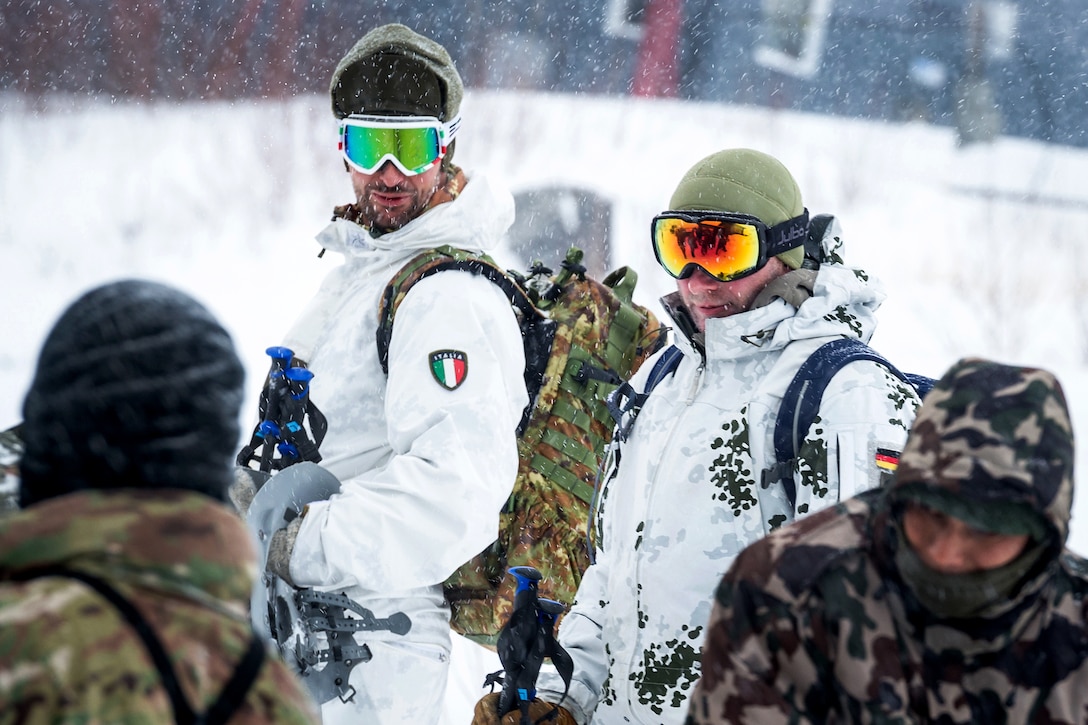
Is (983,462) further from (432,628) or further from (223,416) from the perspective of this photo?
(432,628)

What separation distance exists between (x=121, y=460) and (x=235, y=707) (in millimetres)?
255

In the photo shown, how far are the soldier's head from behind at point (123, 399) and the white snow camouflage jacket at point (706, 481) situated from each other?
1.24 meters

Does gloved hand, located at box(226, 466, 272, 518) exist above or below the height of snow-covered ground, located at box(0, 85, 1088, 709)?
below

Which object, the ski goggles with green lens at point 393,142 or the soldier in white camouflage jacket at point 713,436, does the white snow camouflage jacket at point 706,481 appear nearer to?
the soldier in white camouflage jacket at point 713,436

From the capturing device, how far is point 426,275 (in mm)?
2668

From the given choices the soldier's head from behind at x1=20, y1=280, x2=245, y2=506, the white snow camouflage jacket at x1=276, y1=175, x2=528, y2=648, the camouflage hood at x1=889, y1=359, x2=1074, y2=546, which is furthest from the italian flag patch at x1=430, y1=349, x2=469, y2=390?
the soldier's head from behind at x1=20, y1=280, x2=245, y2=506

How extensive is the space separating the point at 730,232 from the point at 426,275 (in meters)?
0.71

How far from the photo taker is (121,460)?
109 cm

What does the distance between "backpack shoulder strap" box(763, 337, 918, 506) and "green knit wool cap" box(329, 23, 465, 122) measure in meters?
1.34

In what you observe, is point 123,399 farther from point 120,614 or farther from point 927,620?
point 927,620

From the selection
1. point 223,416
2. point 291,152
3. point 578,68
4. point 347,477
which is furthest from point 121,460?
point 578,68

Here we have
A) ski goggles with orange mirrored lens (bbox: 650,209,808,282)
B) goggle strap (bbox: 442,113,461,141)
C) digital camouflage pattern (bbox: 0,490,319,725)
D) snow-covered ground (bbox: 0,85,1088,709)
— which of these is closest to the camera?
digital camouflage pattern (bbox: 0,490,319,725)

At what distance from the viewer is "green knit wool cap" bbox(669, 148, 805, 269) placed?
8.18 feet

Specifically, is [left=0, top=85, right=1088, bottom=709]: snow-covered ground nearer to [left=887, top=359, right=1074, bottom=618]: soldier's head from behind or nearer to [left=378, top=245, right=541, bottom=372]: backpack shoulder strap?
[left=378, top=245, right=541, bottom=372]: backpack shoulder strap
